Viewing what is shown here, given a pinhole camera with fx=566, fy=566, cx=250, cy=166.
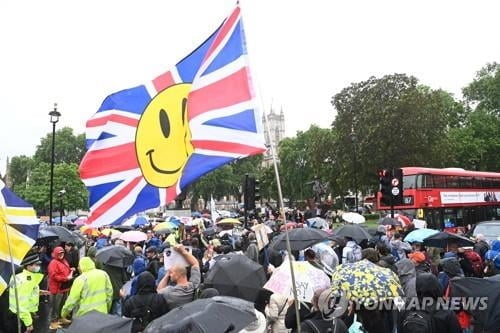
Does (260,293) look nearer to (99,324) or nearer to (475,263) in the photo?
(99,324)

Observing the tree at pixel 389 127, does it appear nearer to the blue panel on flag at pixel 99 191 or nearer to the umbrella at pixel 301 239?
the umbrella at pixel 301 239

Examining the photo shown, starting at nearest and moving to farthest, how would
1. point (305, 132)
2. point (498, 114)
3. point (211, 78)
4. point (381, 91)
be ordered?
point (211, 78) → point (381, 91) → point (498, 114) → point (305, 132)

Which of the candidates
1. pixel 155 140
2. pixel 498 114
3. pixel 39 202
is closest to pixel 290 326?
pixel 155 140

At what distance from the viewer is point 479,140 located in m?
55.0

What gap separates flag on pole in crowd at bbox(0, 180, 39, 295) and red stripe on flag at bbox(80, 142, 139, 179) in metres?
0.83

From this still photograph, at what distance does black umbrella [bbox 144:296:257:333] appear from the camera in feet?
11.5

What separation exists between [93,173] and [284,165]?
76178 mm

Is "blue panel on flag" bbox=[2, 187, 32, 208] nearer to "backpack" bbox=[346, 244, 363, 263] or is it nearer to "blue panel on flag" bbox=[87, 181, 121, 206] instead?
"blue panel on flag" bbox=[87, 181, 121, 206]

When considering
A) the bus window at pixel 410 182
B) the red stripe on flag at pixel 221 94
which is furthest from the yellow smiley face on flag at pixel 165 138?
the bus window at pixel 410 182

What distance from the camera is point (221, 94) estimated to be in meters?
5.66

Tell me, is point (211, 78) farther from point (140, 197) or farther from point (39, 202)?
Result: point (39, 202)

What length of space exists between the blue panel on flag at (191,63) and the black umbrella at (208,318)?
2878 millimetres

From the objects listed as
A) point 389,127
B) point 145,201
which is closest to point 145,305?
point 145,201

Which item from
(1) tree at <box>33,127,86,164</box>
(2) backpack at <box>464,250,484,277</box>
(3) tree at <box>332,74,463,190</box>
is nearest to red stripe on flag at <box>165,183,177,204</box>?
(2) backpack at <box>464,250,484,277</box>
